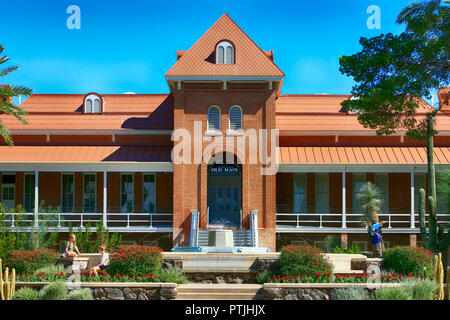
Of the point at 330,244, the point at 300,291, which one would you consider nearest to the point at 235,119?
the point at 330,244

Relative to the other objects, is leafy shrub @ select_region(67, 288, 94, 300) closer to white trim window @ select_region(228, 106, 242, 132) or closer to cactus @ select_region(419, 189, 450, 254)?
cactus @ select_region(419, 189, 450, 254)

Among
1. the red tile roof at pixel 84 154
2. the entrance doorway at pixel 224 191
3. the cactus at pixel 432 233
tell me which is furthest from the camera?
the red tile roof at pixel 84 154

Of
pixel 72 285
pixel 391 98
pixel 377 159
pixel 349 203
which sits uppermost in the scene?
pixel 391 98

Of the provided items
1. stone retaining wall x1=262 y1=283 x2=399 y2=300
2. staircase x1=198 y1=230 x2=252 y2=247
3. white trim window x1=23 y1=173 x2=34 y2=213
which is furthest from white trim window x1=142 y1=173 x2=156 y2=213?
stone retaining wall x1=262 y1=283 x2=399 y2=300

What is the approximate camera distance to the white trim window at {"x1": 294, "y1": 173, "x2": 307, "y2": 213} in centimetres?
3030

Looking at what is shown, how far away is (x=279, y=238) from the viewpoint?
94.5ft

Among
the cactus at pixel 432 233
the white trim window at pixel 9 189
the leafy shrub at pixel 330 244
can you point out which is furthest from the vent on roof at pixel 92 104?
the cactus at pixel 432 233

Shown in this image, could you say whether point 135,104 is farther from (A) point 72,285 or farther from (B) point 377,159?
(A) point 72,285

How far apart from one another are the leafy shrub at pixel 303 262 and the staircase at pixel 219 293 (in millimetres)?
1232

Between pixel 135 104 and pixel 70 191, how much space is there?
20.9 feet

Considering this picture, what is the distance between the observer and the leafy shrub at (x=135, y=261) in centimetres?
1784

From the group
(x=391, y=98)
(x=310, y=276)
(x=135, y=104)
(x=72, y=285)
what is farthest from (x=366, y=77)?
(x=135, y=104)

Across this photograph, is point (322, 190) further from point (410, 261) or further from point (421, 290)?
point (421, 290)

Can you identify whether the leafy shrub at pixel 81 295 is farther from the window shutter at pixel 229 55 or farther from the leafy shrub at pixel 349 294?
the window shutter at pixel 229 55
